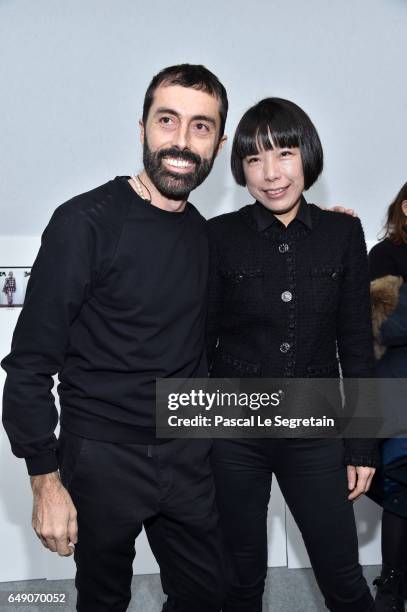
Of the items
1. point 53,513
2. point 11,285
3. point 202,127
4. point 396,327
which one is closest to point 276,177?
point 202,127

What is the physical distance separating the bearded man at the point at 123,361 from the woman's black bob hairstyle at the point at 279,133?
0.08 m

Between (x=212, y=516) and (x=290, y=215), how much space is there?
833 mm

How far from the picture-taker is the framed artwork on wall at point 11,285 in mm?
2590

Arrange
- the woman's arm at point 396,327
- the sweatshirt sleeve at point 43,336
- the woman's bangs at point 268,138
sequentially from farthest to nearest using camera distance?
the woman's arm at point 396,327, the woman's bangs at point 268,138, the sweatshirt sleeve at point 43,336

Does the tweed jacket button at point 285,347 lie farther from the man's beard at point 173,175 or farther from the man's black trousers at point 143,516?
the man's beard at point 173,175

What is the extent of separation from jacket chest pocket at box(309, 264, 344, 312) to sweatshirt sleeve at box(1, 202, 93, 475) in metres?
0.61

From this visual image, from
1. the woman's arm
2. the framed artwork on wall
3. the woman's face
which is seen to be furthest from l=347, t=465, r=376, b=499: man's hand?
the framed artwork on wall

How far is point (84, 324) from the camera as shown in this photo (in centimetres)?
150

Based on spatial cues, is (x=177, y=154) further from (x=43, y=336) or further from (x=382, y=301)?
(x=382, y=301)

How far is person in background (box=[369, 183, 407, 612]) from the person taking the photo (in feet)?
6.72

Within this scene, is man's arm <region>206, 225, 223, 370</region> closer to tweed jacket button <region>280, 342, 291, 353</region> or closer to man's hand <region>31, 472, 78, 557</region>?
tweed jacket button <region>280, 342, 291, 353</region>

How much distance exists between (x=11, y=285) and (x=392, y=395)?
1.55 meters

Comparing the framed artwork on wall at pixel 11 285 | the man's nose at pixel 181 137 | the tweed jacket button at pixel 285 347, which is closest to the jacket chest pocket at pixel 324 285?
the tweed jacket button at pixel 285 347

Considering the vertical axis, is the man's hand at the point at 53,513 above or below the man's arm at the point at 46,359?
below
